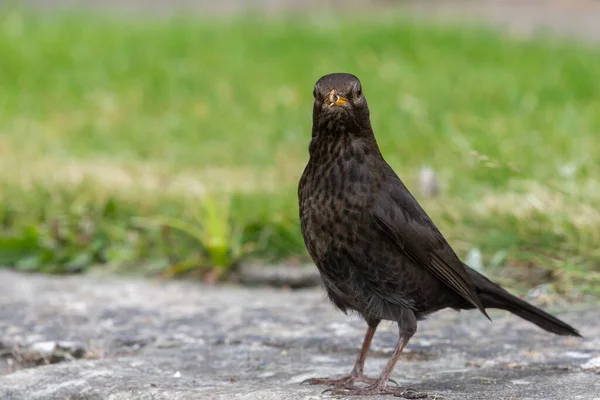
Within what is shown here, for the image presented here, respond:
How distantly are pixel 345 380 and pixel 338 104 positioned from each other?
878 millimetres

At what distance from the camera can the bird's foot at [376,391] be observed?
3189mm

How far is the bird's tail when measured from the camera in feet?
12.1

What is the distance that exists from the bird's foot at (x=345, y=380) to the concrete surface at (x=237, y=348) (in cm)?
6

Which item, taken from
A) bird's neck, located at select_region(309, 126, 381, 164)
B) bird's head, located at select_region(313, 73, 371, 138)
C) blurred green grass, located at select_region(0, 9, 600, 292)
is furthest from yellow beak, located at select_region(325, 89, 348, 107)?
blurred green grass, located at select_region(0, 9, 600, 292)

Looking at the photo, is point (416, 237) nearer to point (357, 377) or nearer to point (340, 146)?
point (340, 146)

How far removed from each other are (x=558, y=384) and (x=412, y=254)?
0.61 meters

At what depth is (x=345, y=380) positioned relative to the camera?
3439 mm

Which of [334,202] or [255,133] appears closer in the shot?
[334,202]

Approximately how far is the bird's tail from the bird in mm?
180

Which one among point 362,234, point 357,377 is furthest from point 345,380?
point 362,234

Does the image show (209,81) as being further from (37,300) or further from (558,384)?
(558,384)

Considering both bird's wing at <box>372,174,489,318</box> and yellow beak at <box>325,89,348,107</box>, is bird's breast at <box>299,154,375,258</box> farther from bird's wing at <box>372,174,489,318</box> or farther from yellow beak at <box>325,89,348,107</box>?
yellow beak at <box>325,89,348,107</box>

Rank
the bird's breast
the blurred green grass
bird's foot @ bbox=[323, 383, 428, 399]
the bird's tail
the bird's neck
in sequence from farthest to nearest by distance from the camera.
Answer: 1. the blurred green grass
2. the bird's tail
3. the bird's neck
4. the bird's breast
5. bird's foot @ bbox=[323, 383, 428, 399]

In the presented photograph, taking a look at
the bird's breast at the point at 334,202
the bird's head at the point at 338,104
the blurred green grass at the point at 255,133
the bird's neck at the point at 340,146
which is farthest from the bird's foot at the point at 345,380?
the blurred green grass at the point at 255,133
